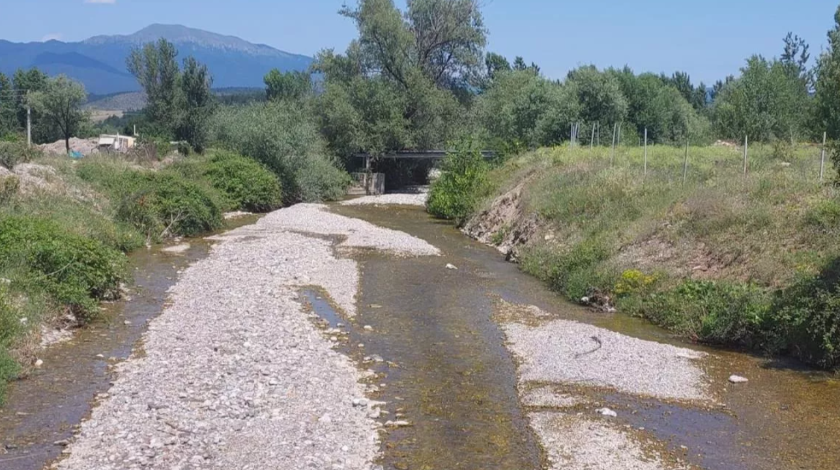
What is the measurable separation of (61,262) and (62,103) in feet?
242

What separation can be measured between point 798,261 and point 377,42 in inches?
2282

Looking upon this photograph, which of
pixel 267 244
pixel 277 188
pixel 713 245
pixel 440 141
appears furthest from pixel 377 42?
pixel 713 245

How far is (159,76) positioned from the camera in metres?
81.1

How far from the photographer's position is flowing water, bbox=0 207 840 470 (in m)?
11.7

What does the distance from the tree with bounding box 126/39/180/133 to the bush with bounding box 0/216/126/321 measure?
6166cm

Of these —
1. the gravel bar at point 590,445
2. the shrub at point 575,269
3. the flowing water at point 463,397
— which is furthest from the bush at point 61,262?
the shrub at point 575,269

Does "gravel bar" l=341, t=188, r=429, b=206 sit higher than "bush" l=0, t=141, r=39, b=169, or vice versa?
"bush" l=0, t=141, r=39, b=169

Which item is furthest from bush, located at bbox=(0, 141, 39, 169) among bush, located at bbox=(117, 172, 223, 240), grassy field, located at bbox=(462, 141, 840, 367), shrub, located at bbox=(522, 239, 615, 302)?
shrub, located at bbox=(522, 239, 615, 302)

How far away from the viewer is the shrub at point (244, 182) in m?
49.2

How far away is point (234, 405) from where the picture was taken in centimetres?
1310

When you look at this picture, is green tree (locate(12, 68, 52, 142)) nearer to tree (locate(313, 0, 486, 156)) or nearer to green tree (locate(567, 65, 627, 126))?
tree (locate(313, 0, 486, 156))

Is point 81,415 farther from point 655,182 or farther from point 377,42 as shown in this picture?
point 377,42

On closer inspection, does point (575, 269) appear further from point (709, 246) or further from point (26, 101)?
point (26, 101)

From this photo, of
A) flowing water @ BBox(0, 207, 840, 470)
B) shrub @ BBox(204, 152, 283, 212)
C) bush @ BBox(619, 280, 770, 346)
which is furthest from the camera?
shrub @ BBox(204, 152, 283, 212)
